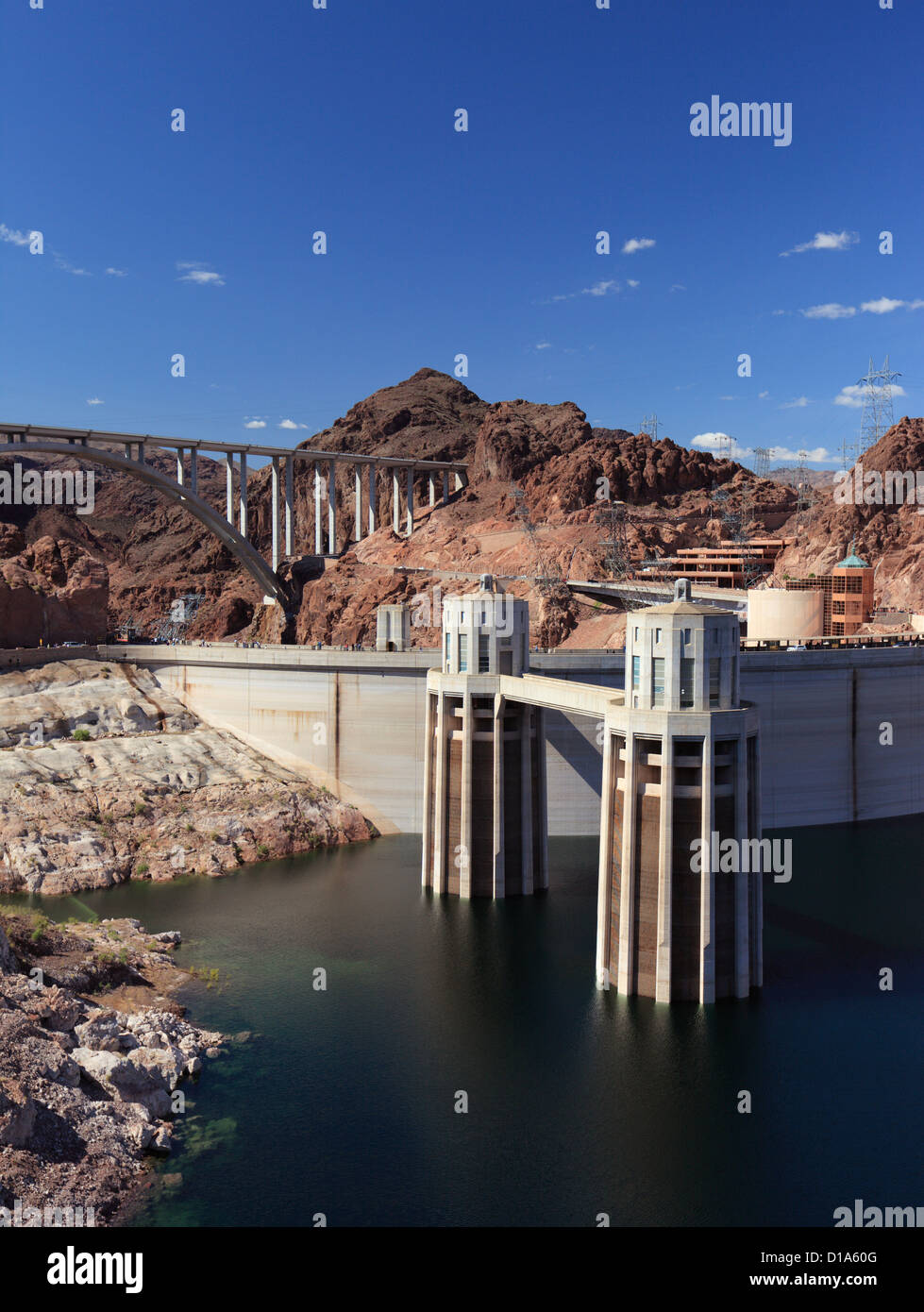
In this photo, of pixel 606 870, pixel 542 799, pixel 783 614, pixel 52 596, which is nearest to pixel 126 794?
pixel 542 799

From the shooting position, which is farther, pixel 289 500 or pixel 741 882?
pixel 289 500

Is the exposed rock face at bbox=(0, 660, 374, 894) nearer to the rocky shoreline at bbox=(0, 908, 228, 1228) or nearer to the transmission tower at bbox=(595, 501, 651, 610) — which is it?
the rocky shoreline at bbox=(0, 908, 228, 1228)

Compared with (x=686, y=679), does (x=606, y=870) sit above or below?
below

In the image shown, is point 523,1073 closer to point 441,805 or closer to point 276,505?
point 441,805

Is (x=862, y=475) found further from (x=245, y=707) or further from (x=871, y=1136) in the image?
(x=871, y=1136)

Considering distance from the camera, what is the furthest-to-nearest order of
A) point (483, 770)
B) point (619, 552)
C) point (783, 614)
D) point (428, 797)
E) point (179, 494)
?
point (619, 552) → point (179, 494) → point (783, 614) → point (428, 797) → point (483, 770)

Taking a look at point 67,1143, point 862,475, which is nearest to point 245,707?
point 67,1143

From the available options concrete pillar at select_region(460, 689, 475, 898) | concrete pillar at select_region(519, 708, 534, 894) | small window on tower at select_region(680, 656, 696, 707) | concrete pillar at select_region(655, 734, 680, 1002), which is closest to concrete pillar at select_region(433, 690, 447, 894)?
concrete pillar at select_region(460, 689, 475, 898)

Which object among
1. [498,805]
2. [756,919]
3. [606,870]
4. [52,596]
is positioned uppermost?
[52,596]
